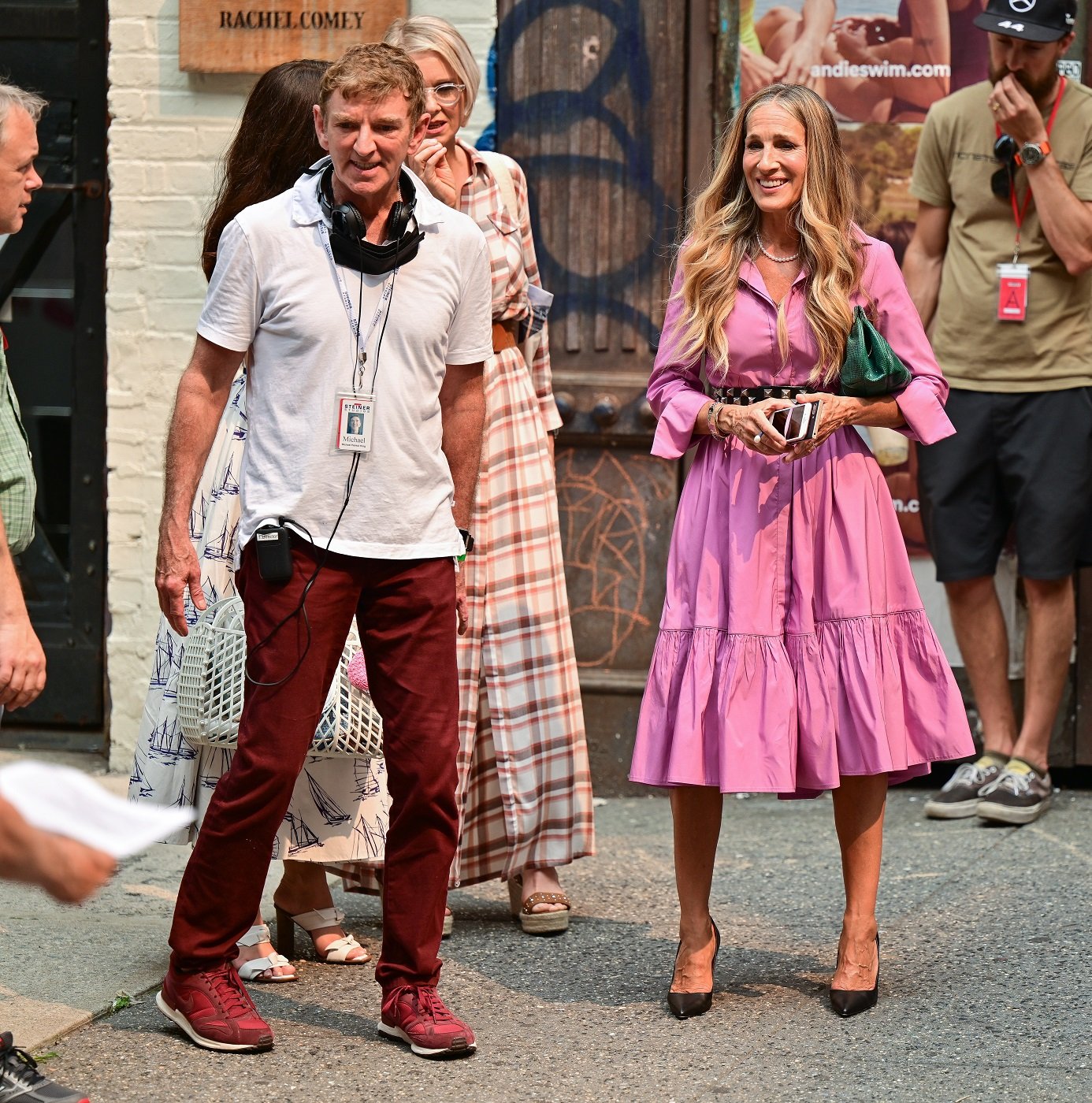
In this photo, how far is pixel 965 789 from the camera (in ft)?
18.9

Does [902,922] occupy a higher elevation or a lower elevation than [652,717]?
→ lower

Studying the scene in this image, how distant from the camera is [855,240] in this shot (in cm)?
406

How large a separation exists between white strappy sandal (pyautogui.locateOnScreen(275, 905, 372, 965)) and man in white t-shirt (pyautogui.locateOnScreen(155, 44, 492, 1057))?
60 cm

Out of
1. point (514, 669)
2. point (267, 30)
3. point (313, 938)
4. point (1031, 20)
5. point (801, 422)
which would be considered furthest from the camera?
point (267, 30)

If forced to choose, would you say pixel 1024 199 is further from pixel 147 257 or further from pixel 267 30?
pixel 147 257

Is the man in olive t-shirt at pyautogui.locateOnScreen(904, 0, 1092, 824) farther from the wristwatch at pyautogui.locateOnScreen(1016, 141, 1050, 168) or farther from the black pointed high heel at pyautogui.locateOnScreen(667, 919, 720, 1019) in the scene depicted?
the black pointed high heel at pyautogui.locateOnScreen(667, 919, 720, 1019)

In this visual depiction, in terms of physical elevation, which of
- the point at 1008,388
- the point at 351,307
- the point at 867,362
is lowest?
the point at 1008,388

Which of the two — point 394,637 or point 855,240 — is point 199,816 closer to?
point 394,637

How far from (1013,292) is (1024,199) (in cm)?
29

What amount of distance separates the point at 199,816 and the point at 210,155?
2.64 m

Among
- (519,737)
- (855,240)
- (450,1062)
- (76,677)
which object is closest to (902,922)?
(519,737)

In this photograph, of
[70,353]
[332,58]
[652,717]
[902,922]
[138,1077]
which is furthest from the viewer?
[70,353]

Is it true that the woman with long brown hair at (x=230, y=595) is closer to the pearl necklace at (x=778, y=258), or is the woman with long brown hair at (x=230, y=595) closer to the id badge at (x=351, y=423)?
the id badge at (x=351, y=423)

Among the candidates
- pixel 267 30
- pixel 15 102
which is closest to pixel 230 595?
pixel 15 102
